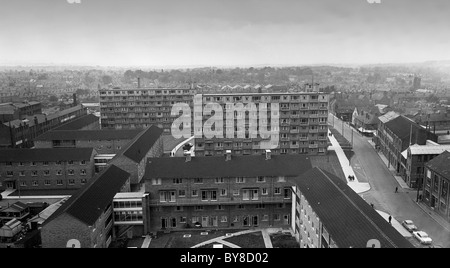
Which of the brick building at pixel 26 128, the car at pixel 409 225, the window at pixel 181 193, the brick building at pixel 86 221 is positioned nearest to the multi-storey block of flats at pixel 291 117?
the window at pixel 181 193

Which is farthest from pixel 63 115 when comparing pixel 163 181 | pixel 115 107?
pixel 163 181

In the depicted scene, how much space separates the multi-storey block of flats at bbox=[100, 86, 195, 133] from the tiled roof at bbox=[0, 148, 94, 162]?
7593mm

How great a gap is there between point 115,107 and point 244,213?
12418 mm

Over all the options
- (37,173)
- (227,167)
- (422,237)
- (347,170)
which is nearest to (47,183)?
(37,173)

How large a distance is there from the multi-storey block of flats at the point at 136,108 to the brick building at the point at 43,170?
773 centimetres

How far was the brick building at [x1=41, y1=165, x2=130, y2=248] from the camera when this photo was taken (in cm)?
585

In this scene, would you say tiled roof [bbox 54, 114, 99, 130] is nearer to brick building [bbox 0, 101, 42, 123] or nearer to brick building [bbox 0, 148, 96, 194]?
brick building [bbox 0, 101, 42, 123]

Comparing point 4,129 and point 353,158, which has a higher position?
point 4,129

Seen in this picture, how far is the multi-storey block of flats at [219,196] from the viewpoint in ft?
25.3

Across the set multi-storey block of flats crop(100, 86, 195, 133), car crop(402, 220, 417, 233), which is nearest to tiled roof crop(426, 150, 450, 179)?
car crop(402, 220, 417, 233)

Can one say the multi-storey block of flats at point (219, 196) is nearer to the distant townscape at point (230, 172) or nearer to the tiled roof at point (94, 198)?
the distant townscape at point (230, 172)

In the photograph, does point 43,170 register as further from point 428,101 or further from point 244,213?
point 428,101

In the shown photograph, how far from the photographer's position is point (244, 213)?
25.7 ft
